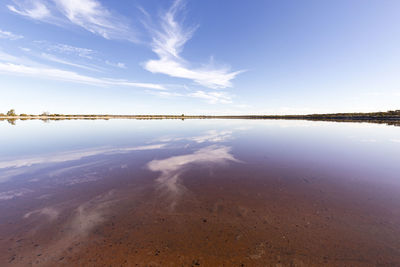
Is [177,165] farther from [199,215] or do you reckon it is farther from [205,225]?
[205,225]

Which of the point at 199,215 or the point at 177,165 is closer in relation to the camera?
the point at 199,215

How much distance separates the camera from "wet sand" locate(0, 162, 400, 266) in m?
3.83

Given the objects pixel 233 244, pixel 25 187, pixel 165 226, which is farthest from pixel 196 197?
pixel 25 187

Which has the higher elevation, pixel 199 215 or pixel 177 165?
pixel 177 165

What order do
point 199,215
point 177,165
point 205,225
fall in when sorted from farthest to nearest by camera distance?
point 177,165
point 199,215
point 205,225

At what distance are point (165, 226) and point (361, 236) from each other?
5.61 meters

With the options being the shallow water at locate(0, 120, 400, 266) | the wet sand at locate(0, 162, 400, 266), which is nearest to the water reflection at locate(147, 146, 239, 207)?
the shallow water at locate(0, 120, 400, 266)

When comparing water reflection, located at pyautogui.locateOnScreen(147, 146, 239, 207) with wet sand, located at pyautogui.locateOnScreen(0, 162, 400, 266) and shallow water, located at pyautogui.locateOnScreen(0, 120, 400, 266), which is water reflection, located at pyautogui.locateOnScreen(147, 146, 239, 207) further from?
wet sand, located at pyautogui.locateOnScreen(0, 162, 400, 266)

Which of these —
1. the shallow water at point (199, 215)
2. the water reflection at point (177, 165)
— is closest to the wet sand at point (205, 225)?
the shallow water at point (199, 215)

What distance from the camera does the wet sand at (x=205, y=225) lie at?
383cm

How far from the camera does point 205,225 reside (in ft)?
16.1

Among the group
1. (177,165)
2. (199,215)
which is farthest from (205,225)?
(177,165)

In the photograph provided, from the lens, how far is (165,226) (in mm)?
4891

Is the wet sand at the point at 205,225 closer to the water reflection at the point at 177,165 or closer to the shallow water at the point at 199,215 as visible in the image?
the shallow water at the point at 199,215
